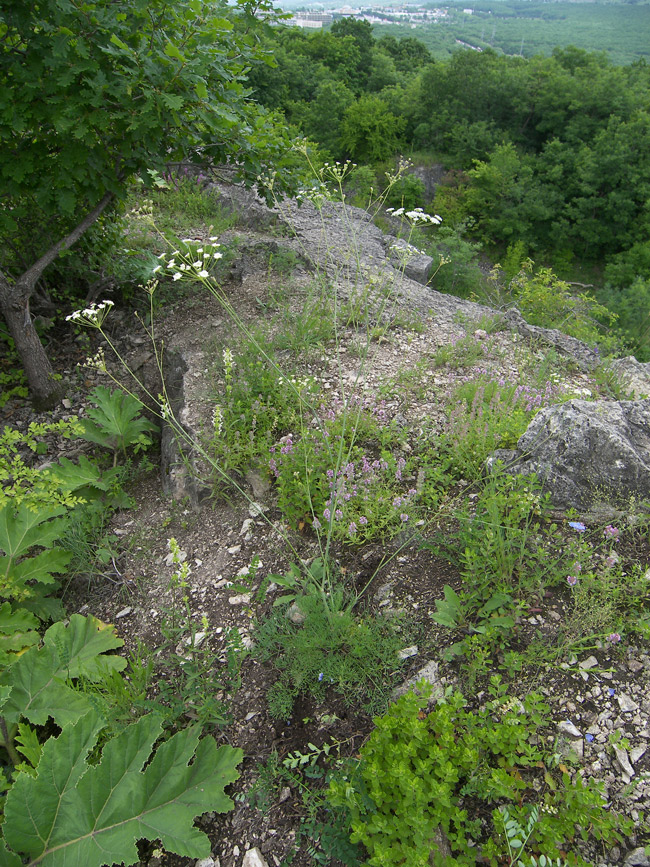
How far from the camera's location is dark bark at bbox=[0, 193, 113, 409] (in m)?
4.33

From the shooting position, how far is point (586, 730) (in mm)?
2141

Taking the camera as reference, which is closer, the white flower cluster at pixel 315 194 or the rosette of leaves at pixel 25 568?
the rosette of leaves at pixel 25 568

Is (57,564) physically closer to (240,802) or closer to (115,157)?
(240,802)

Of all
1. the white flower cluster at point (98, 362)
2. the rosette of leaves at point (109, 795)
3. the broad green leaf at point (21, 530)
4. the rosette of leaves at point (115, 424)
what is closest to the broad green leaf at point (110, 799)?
the rosette of leaves at point (109, 795)

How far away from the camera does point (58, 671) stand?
8.42ft

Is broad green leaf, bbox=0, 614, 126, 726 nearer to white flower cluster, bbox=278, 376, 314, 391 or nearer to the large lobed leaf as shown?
the large lobed leaf

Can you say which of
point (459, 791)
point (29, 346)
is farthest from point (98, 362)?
point (459, 791)

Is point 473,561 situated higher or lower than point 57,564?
higher

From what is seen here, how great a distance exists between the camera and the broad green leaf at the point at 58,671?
7.77 ft

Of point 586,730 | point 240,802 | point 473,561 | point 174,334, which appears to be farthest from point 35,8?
point 586,730

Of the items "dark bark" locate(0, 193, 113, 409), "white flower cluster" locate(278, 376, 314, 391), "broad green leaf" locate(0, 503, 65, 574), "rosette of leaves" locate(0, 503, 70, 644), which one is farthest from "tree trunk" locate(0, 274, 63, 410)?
"white flower cluster" locate(278, 376, 314, 391)

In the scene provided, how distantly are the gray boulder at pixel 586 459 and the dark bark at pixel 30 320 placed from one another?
395cm

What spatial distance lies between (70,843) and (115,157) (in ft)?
14.8

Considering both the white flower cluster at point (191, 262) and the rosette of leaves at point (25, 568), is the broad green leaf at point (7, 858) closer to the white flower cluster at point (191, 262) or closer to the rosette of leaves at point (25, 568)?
the rosette of leaves at point (25, 568)
